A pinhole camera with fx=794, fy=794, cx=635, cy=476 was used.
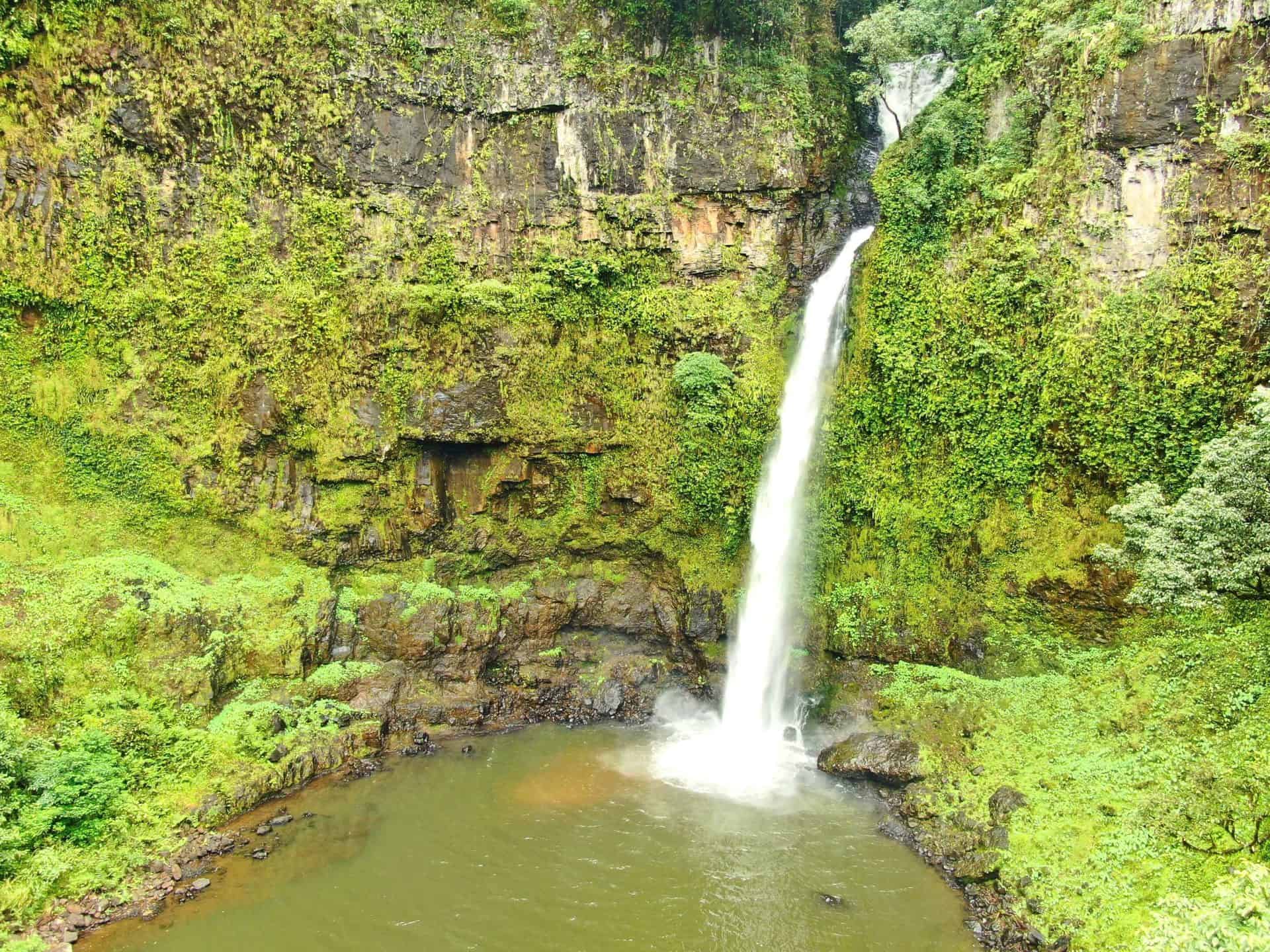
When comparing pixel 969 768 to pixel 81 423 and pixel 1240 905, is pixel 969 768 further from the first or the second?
pixel 81 423

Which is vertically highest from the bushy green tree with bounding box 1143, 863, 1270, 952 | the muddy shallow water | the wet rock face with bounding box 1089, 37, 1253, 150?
the wet rock face with bounding box 1089, 37, 1253, 150

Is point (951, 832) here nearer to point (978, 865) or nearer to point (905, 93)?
point (978, 865)

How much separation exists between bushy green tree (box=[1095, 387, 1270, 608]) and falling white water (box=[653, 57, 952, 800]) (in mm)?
7335

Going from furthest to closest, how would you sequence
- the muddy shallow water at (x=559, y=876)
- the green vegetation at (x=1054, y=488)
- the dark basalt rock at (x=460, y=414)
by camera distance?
the dark basalt rock at (x=460, y=414)
the muddy shallow water at (x=559, y=876)
the green vegetation at (x=1054, y=488)

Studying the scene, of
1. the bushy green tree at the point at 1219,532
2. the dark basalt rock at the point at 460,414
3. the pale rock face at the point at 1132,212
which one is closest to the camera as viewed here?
the bushy green tree at the point at 1219,532

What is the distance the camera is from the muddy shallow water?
36.4 ft

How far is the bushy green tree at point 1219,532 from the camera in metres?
10.5

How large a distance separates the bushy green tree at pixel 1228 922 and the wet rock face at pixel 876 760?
5859 millimetres

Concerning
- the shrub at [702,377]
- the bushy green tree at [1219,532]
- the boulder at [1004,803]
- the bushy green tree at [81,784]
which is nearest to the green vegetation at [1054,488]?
the bushy green tree at [1219,532]

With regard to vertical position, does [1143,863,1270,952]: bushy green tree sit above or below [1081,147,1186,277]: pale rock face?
below

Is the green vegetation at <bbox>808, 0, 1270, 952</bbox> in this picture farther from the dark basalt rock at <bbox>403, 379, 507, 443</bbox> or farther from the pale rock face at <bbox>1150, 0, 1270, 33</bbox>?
the dark basalt rock at <bbox>403, 379, 507, 443</bbox>

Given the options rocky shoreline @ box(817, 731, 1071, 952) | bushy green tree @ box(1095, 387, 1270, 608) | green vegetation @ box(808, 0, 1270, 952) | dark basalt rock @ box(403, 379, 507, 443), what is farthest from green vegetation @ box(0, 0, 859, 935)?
bushy green tree @ box(1095, 387, 1270, 608)

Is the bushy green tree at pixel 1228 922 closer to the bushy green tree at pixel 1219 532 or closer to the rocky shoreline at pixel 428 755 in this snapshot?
the rocky shoreline at pixel 428 755

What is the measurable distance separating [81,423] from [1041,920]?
64.3 ft
